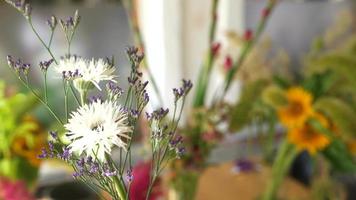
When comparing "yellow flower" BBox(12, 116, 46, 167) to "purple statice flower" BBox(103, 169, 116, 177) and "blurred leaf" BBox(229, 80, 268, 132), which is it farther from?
"purple statice flower" BBox(103, 169, 116, 177)

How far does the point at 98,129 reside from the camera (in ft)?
0.90

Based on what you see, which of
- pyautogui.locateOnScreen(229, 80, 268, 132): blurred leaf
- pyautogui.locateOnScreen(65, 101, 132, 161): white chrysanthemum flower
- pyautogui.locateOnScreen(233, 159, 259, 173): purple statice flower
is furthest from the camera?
pyautogui.locateOnScreen(233, 159, 259, 173): purple statice flower

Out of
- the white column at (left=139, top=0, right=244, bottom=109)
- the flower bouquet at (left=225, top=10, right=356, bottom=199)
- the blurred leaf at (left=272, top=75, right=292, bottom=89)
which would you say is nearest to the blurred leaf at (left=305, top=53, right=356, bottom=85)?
the flower bouquet at (left=225, top=10, right=356, bottom=199)

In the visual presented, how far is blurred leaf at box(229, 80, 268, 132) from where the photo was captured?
822 millimetres

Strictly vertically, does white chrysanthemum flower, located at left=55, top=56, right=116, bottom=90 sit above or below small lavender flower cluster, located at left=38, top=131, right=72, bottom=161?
above

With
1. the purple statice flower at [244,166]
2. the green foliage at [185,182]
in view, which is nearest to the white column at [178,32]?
the purple statice flower at [244,166]

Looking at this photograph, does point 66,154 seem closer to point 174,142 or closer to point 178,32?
point 174,142

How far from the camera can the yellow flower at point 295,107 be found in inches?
30.2

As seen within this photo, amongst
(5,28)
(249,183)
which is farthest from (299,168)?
(5,28)

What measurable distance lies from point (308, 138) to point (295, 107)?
0.06m

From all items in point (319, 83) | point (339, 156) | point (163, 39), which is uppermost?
point (163, 39)

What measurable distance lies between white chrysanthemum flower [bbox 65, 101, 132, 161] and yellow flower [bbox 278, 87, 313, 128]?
21.1 inches

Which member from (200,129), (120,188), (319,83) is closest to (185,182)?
(200,129)

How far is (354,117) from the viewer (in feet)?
2.33
